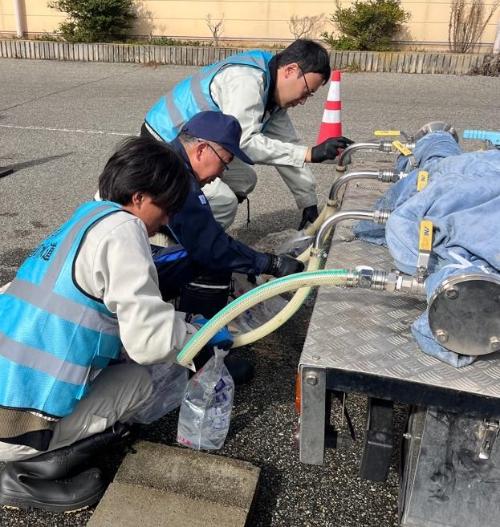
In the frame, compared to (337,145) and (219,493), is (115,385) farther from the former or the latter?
(337,145)

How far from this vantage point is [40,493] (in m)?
2.11

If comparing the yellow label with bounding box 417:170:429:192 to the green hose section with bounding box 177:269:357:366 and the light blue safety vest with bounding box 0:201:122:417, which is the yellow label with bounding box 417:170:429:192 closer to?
the green hose section with bounding box 177:269:357:366

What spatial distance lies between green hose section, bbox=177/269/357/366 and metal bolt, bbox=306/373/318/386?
0.29 metres

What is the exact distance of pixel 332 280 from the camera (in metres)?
1.83

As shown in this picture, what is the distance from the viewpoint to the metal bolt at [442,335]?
5.36ft

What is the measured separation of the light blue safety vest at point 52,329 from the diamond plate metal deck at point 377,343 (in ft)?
2.40

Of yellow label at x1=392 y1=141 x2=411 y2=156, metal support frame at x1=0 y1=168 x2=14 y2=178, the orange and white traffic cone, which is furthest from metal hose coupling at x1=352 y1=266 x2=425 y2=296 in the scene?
metal support frame at x1=0 y1=168 x2=14 y2=178

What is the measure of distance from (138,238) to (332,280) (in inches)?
25.0

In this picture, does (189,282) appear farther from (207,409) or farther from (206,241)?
(207,409)

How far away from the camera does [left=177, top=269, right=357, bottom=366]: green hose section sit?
1.83 meters

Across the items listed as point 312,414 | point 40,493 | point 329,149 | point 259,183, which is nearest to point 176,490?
point 40,493

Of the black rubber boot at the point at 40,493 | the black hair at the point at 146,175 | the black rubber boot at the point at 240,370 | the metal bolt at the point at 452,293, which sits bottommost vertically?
the black rubber boot at the point at 40,493

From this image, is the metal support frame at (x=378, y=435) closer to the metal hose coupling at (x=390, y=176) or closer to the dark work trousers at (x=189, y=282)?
the dark work trousers at (x=189, y=282)

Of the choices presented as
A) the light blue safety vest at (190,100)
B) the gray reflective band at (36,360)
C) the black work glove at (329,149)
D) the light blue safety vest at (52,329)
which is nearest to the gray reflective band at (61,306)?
the light blue safety vest at (52,329)
